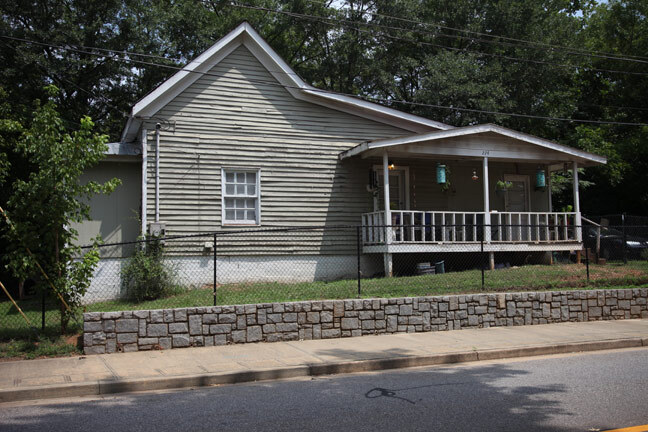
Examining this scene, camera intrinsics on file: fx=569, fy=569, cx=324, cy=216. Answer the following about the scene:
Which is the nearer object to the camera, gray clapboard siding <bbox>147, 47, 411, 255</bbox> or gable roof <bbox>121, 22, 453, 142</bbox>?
gable roof <bbox>121, 22, 453, 142</bbox>

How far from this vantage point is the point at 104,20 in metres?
23.6

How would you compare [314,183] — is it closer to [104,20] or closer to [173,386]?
[173,386]

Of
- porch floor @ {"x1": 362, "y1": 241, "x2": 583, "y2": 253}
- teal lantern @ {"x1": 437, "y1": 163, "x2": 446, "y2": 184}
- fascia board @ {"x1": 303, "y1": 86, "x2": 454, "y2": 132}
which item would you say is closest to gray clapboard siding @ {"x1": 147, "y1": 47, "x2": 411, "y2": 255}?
fascia board @ {"x1": 303, "y1": 86, "x2": 454, "y2": 132}

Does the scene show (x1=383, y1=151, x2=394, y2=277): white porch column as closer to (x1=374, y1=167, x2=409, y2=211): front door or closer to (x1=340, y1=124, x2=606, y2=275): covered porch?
(x1=340, y1=124, x2=606, y2=275): covered porch

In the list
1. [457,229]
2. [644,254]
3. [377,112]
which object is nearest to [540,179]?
[457,229]

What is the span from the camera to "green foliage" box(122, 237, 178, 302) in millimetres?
13141

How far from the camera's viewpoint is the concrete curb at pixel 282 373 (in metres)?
6.94

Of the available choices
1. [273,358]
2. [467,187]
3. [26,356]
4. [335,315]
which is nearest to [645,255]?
[467,187]

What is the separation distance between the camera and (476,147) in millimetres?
16688

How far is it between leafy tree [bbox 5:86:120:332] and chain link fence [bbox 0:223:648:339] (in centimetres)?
165

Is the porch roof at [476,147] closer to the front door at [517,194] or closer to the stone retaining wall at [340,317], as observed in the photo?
the front door at [517,194]

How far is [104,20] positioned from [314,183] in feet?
44.0

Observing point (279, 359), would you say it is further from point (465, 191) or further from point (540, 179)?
point (540, 179)

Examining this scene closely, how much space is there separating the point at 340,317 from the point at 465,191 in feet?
31.9
